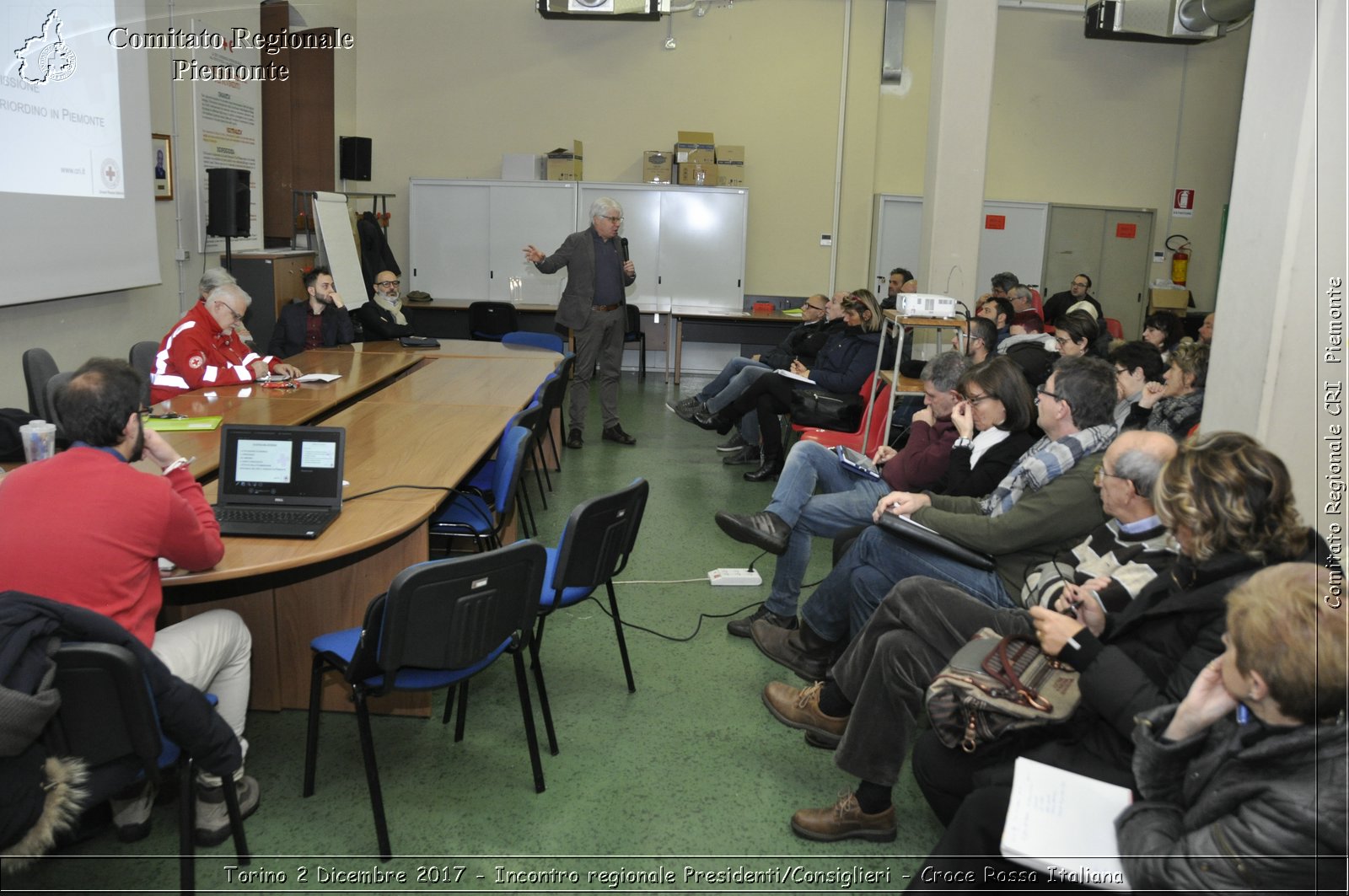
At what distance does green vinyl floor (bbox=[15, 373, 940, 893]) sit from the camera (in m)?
2.28

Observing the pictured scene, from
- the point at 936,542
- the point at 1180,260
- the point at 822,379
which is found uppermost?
the point at 1180,260

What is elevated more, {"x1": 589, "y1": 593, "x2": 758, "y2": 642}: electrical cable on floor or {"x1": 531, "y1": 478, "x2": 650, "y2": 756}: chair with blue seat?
{"x1": 531, "y1": 478, "x2": 650, "y2": 756}: chair with blue seat

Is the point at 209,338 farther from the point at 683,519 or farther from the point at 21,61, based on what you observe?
the point at 683,519

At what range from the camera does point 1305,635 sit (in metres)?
1.40

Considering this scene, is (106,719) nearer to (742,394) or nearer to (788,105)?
(742,394)

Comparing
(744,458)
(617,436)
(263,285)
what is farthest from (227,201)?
(744,458)

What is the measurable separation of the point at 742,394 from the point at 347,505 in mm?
3712

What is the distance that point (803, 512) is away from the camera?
11.8ft

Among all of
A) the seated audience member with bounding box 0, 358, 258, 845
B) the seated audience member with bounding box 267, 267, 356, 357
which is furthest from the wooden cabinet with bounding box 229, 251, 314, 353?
the seated audience member with bounding box 0, 358, 258, 845

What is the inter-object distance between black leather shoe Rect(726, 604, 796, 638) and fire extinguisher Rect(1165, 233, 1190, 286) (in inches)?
342

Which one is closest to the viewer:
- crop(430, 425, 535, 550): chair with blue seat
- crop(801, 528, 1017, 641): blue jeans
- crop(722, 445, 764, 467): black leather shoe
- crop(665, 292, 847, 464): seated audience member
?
crop(801, 528, 1017, 641): blue jeans

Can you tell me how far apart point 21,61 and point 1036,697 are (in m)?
5.07

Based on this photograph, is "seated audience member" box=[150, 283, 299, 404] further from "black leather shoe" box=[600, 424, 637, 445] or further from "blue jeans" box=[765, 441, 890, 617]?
"blue jeans" box=[765, 441, 890, 617]

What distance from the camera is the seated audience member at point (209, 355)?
4480 mm
